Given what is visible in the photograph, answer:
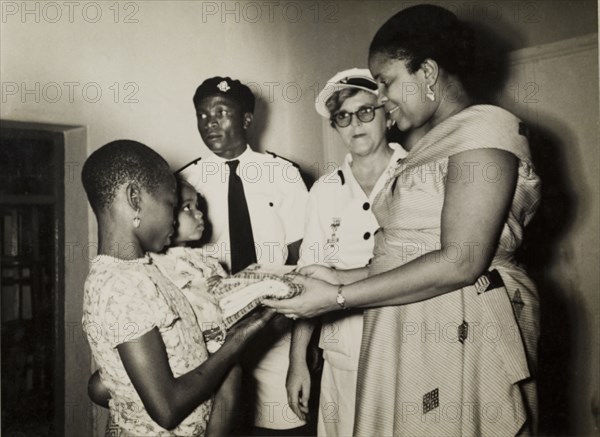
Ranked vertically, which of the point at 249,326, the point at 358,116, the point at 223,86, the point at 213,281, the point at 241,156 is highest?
the point at 223,86

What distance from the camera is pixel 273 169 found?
83.3 inches

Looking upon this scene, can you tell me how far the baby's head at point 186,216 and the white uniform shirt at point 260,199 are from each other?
0.39 meters

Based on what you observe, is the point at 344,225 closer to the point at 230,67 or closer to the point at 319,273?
the point at 319,273

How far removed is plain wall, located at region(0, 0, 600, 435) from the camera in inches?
66.5

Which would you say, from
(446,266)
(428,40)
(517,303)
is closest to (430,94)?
(428,40)

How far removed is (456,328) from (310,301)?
0.38m

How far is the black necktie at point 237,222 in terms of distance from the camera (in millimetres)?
2021

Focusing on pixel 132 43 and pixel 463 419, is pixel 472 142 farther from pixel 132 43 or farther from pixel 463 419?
pixel 132 43

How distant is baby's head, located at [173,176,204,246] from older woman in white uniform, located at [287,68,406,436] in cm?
45

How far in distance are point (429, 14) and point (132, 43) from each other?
114 cm

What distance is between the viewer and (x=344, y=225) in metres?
1.85

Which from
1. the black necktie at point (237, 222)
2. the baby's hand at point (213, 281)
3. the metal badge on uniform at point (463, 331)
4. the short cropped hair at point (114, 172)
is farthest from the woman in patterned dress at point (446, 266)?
the black necktie at point (237, 222)

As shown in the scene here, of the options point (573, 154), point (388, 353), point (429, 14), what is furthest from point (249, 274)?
point (573, 154)

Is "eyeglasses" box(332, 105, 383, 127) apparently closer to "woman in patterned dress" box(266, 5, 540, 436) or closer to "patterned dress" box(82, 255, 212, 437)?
"woman in patterned dress" box(266, 5, 540, 436)
